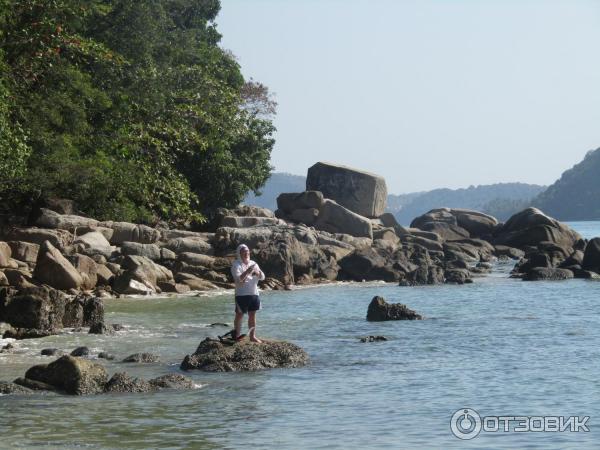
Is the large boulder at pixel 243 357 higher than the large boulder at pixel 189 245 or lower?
lower

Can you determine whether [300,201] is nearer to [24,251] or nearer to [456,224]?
[456,224]

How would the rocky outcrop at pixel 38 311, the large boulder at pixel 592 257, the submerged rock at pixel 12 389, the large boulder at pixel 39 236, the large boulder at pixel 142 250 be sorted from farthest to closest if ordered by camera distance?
1. the large boulder at pixel 592 257
2. the large boulder at pixel 142 250
3. the large boulder at pixel 39 236
4. the rocky outcrop at pixel 38 311
5. the submerged rock at pixel 12 389

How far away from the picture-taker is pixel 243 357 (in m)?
16.1

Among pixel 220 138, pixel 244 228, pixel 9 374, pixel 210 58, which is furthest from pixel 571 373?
pixel 210 58

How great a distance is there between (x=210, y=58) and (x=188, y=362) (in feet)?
109

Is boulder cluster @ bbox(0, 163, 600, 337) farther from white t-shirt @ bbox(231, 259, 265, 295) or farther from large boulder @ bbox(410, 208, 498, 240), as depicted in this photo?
white t-shirt @ bbox(231, 259, 265, 295)

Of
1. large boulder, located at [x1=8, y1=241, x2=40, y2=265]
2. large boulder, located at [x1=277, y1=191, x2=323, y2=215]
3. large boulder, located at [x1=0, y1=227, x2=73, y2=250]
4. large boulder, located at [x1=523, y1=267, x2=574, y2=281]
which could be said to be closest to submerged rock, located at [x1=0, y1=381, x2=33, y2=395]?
large boulder, located at [x1=8, y1=241, x2=40, y2=265]

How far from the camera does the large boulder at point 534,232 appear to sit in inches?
2116

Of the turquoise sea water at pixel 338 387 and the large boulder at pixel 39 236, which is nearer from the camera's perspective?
the turquoise sea water at pixel 338 387

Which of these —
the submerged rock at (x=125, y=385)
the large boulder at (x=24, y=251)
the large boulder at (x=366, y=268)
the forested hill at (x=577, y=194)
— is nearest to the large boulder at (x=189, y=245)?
the large boulder at (x=366, y=268)

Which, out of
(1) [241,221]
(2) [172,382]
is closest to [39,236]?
(1) [241,221]

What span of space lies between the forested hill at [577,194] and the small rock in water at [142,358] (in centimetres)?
17399

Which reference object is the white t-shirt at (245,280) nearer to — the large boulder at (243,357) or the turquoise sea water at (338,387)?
the large boulder at (243,357)

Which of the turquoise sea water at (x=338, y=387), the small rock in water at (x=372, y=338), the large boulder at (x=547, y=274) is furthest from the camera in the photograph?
the large boulder at (x=547, y=274)
